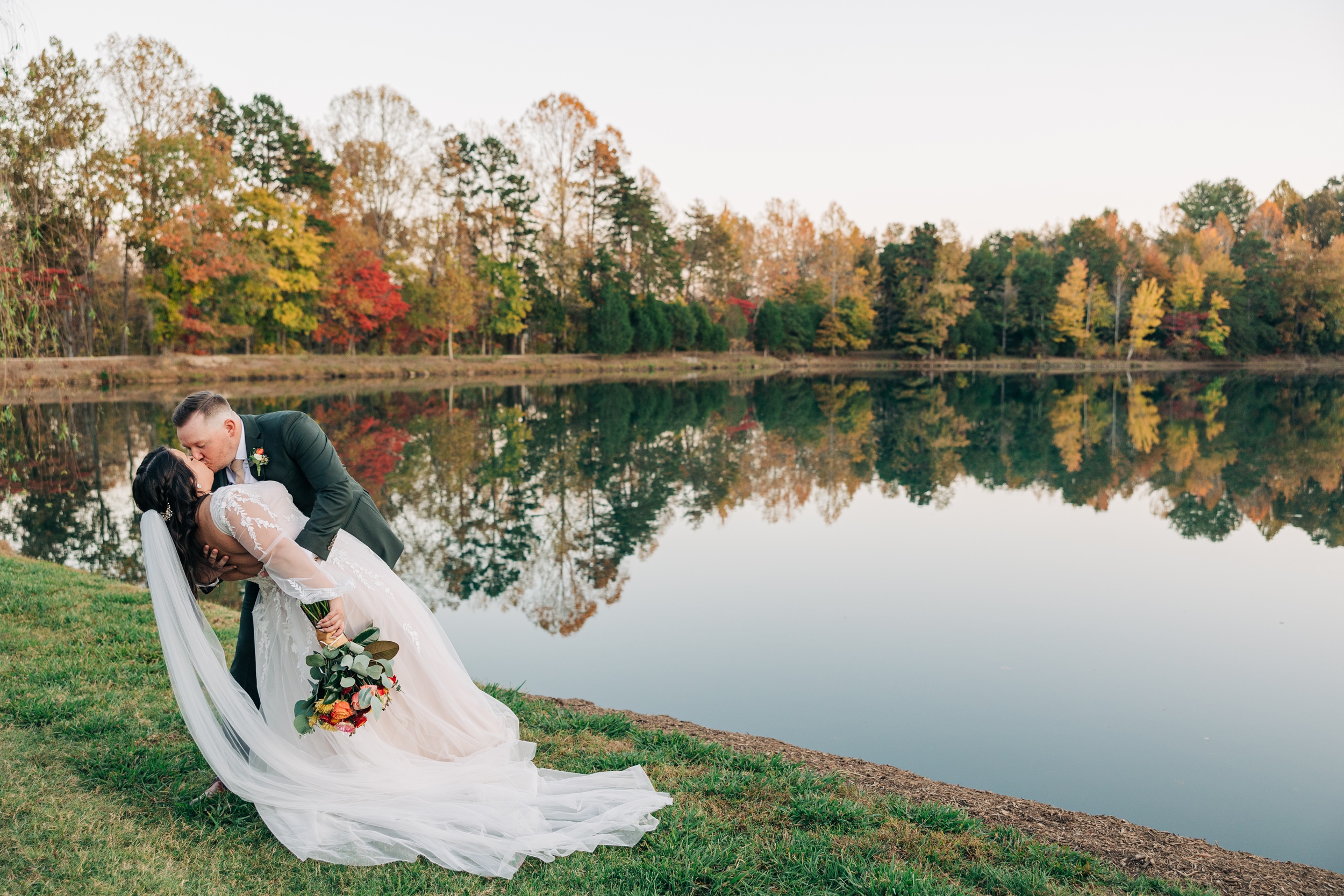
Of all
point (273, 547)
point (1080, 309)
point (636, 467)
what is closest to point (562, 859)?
point (273, 547)

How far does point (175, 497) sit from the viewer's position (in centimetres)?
345

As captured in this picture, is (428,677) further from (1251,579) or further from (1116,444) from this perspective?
(1116,444)

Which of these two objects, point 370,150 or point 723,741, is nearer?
point 723,741

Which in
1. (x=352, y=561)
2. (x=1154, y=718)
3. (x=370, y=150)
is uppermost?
(x=370, y=150)

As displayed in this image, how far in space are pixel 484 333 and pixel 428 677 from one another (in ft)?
135

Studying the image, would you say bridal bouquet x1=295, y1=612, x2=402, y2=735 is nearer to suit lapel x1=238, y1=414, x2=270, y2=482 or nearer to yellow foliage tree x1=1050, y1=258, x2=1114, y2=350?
suit lapel x1=238, y1=414, x2=270, y2=482

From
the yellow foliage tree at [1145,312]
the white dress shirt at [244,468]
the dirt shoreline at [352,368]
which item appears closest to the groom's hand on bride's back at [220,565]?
the white dress shirt at [244,468]

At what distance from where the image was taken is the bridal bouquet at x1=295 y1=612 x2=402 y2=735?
11.5 feet

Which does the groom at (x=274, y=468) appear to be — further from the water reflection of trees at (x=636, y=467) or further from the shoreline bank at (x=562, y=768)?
the water reflection of trees at (x=636, y=467)

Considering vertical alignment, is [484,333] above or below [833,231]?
below

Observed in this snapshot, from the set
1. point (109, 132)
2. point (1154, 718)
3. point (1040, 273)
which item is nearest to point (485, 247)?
point (109, 132)

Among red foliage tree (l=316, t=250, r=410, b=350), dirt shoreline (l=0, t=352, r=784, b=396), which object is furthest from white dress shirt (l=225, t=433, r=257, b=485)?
red foliage tree (l=316, t=250, r=410, b=350)

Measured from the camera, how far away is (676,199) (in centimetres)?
5656

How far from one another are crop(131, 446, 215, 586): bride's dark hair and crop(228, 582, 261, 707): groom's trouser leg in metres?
0.31
